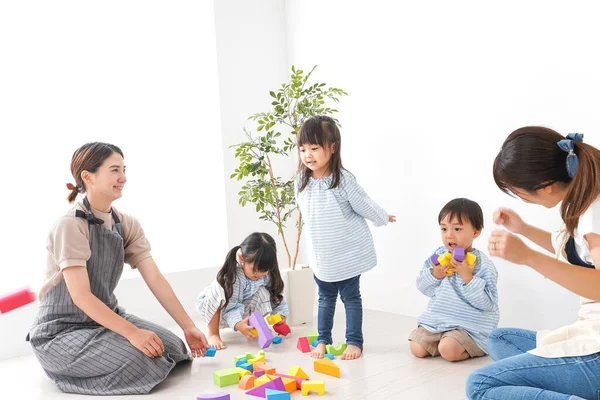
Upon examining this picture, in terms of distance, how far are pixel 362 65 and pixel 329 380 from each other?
184cm

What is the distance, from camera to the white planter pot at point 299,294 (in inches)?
128

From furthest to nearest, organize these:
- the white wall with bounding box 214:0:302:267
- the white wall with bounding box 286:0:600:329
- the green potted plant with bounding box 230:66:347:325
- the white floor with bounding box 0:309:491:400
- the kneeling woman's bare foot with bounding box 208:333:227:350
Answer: the white wall with bounding box 214:0:302:267, the green potted plant with bounding box 230:66:347:325, the kneeling woman's bare foot with bounding box 208:333:227:350, the white wall with bounding box 286:0:600:329, the white floor with bounding box 0:309:491:400

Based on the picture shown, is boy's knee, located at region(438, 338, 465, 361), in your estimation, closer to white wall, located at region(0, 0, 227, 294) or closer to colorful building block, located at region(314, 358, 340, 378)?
colorful building block, located at region(314, 358, 340, 378)

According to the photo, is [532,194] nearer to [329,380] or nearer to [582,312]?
[582,312]

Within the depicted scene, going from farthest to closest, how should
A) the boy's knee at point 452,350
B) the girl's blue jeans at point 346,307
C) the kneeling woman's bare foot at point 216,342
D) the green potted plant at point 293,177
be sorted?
the green potted plant at point 293,177 → the kneeling woman's bare foot at point 216,342 → the girl's blue jeans at point 346,307 → the boy's knee at point 452,350

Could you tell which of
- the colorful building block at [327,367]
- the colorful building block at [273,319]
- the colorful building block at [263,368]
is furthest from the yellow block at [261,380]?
the colorful building block at [273,319]

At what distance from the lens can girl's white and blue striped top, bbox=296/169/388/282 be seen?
262 cm

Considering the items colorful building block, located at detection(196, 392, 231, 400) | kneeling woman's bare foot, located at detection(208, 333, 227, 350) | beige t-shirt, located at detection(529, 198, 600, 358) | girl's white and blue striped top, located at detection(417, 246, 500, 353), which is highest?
beige t-shirt, located at detection(529, 198, 600, 358)

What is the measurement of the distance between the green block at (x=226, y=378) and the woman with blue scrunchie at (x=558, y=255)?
951 millimetres

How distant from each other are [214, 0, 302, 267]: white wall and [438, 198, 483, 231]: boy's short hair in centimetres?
159

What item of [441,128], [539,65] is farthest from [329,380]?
[539,65]

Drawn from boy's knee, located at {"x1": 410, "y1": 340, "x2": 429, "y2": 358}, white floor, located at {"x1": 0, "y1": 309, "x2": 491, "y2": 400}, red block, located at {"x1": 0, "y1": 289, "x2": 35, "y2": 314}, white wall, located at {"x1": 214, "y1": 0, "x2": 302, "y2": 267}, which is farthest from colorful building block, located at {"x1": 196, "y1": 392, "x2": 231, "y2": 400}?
white wall, located at {"x1": 214, "y1": 0, "x2": 302, "y2": 267}

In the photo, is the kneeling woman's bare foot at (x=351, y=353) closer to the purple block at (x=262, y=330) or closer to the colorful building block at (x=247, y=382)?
the purple block at (x=262, y=330)

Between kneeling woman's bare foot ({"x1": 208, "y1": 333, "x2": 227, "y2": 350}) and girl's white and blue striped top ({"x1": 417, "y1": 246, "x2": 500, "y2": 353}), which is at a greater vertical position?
girl's white and blue striped top ({"x1": 417, "y1": 246, "x2": 500, "y2": 353})
